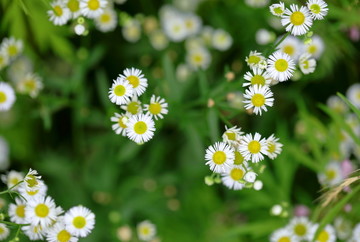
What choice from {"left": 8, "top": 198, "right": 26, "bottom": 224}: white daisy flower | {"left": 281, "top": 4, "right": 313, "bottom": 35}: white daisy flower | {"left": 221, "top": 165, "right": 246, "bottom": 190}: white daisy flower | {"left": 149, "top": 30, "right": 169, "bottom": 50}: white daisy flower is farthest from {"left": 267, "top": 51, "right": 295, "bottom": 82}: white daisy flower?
{"left": 149, "top": 30, "right": 169, "bottom": 50}: white daisy flower

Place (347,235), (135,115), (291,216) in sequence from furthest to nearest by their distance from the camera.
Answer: (291,216) → (347,235) → (135,115)

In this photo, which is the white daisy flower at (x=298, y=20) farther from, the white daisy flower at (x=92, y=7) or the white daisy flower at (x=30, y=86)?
the white daisy flower at (x=30, y=86)

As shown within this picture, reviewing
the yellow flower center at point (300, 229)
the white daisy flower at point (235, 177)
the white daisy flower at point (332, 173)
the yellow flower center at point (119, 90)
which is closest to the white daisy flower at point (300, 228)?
the yellow flower center at point (300, 229)

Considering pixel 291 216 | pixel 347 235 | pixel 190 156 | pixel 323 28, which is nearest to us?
pixel 347 235

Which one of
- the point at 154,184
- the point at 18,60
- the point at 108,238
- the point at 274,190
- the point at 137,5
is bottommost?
the point at 274,190

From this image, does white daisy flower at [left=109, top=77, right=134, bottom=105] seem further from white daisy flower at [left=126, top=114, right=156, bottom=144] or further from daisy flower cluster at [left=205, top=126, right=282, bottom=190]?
daisy flower cluster at [left=205, top=126, right=282, bottom=190]

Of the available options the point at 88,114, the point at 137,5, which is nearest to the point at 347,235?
the point at 88,114

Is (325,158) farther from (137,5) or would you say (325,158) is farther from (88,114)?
(137,5)
